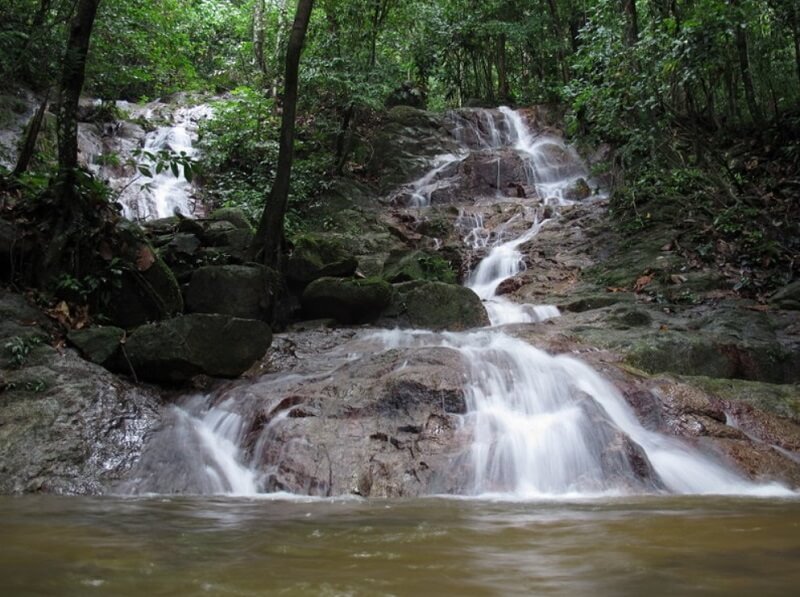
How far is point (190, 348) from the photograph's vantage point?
6688mm

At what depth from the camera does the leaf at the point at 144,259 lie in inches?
307

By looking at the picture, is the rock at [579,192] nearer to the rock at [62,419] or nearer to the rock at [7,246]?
the rock at [62,419]

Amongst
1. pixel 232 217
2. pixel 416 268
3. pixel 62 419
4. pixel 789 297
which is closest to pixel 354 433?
pixel 62 419

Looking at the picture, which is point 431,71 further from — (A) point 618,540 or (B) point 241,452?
(A) point 618,540

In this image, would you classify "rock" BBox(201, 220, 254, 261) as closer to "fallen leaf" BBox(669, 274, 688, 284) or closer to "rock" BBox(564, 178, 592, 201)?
"fallen leaf" BBox(669, 274, 688, 284)

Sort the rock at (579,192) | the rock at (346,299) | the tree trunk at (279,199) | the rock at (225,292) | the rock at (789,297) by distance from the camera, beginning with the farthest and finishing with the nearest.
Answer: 1. the rock at (579,192)
2. the rock at (346,299)
3. the tree trunk at (279,199)
4. the rock at (789,297)
5. the rock at (225,292)

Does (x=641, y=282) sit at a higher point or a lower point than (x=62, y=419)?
higher

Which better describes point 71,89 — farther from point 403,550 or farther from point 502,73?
point 502,73

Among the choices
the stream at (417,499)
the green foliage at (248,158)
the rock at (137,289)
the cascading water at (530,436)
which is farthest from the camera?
the green foliage at (248,158)

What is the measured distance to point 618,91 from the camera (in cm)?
1065

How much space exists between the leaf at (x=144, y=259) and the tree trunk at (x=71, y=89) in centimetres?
103

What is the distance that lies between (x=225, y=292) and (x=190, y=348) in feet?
6.28

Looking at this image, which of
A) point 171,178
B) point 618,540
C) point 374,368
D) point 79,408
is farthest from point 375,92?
point 618,540

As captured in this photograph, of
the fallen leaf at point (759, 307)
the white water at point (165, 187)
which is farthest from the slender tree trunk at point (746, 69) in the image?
the white water at point (165, 187)
